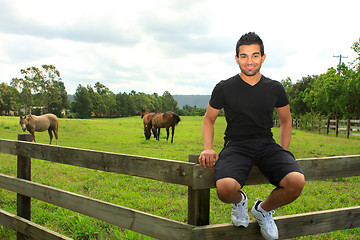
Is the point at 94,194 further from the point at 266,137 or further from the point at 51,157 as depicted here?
the point at 266,137

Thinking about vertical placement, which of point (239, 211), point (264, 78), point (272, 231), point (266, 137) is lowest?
point (272, 231)

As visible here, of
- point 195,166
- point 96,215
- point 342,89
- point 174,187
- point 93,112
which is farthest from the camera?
point 93,112

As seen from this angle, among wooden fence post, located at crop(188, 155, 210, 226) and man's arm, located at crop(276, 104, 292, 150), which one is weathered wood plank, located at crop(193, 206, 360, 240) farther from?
man's arm, located at crop(276, 104, 292, 150)

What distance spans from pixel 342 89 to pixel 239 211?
122 feet

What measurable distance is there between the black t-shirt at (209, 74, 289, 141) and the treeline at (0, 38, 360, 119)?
31606 millimetres

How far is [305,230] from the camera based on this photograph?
2.42 m

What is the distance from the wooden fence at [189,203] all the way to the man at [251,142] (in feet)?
0.41

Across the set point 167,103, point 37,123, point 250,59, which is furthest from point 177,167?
point 167,103

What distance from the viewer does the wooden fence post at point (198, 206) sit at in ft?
6.78

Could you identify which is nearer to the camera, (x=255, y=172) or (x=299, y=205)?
(x=255, y=172)

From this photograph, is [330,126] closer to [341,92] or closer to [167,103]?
[341,92]

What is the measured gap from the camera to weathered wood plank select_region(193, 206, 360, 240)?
209 centimetres

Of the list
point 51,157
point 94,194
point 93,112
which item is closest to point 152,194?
point 94,194

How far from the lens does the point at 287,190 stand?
2018mm
